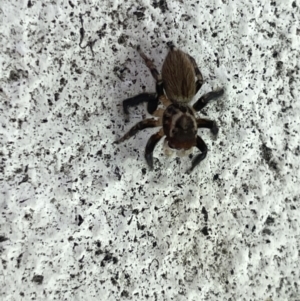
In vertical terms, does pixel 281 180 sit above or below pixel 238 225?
above

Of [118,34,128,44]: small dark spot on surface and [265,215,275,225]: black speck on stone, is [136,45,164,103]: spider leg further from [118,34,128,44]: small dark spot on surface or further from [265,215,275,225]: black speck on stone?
[265,215,275,225]: black speck on stone

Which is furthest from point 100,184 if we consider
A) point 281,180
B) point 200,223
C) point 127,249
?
point 281,180

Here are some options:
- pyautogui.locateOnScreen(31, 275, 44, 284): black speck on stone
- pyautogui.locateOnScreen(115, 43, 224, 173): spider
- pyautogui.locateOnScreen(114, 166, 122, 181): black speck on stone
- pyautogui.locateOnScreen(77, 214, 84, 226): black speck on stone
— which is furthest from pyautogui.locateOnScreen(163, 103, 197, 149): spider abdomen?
pyautogui.locateOnScreen(31, 275, 44, 284): black speck on stone

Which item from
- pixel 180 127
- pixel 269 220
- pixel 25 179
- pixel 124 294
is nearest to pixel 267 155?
pixel 269 220

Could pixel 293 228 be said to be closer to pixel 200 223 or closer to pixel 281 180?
pixel 281 180

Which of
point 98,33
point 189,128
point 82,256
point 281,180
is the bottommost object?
point 82,256

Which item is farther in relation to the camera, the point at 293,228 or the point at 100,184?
the point at 293,228

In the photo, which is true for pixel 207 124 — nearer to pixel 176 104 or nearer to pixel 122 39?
pixel 176 104
